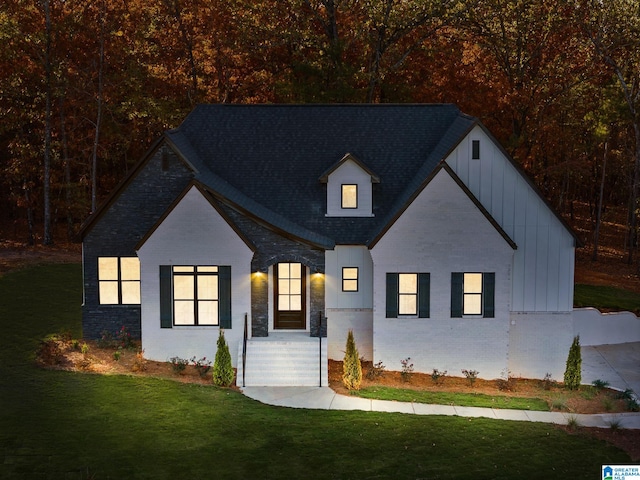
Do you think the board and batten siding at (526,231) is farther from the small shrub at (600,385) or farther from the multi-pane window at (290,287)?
the multi-pane window at (290,287)

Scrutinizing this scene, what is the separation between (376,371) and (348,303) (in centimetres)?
272

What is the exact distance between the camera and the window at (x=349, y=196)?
1065 inches

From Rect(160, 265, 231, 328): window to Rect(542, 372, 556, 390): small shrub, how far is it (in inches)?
408

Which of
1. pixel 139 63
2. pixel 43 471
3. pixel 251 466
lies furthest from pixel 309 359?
pixel 139 63

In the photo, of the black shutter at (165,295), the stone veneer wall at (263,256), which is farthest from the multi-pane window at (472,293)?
the black shutter at (165,295)

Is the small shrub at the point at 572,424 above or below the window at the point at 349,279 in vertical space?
below

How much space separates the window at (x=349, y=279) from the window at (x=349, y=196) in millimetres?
2298

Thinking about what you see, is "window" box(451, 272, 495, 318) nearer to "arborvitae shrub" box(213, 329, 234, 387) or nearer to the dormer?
the dormer

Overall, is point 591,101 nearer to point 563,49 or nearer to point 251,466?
point 563,49

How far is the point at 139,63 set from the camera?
47125 millimetres

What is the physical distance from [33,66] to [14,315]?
21607mm

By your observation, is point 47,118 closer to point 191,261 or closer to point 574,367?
point 191,261

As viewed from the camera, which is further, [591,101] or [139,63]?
[591,101]

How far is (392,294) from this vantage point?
25.2 m
